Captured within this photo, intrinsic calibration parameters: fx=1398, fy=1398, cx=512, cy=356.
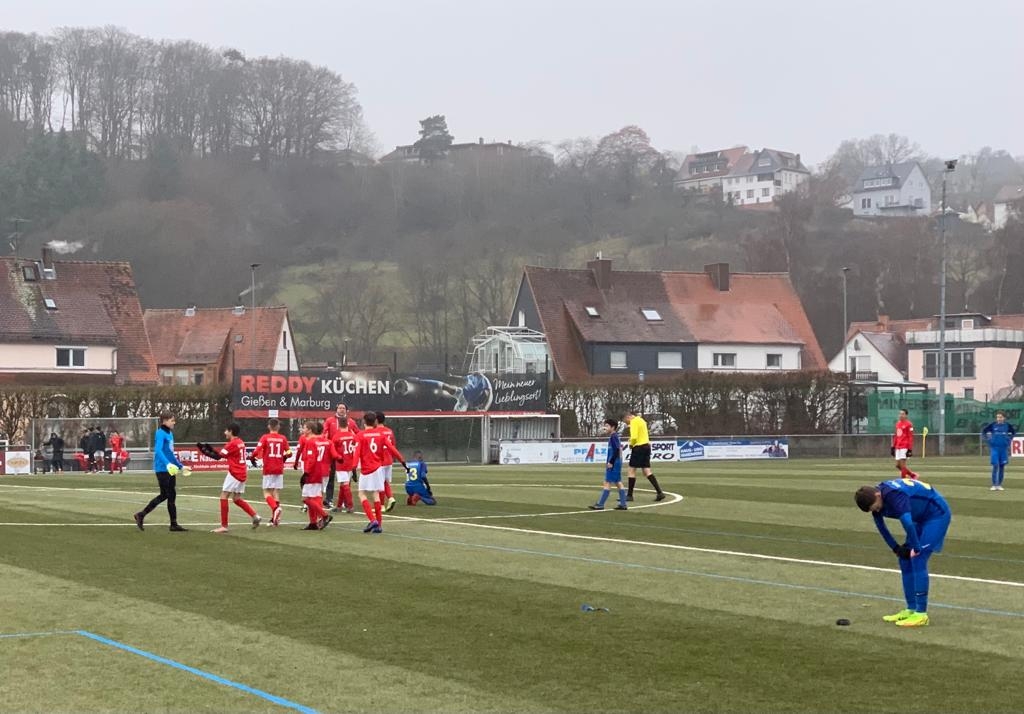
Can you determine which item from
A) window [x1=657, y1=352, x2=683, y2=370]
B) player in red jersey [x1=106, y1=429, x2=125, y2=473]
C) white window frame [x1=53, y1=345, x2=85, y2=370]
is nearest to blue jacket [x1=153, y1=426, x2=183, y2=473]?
player in red jersey [x1=106, y1=429, x2=125, y2=473]

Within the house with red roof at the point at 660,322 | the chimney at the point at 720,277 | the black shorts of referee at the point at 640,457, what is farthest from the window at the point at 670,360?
the black shorts of referee at the point at 640,457

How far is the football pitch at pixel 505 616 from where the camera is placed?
401 inches

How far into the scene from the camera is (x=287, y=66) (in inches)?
5674

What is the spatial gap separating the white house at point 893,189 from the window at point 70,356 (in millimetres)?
137447

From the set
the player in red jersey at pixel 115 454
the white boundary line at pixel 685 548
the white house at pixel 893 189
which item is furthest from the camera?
the white house at pixel 893 189

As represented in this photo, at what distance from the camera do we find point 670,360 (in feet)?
281

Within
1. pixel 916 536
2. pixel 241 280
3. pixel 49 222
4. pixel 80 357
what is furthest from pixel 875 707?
pixel 49 222

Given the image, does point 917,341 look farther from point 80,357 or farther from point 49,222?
point 49,222

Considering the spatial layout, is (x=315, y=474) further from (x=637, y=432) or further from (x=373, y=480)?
(x=637, y=432)

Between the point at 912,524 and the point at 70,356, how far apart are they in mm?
70587

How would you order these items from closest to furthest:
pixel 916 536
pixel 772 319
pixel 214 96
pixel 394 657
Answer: pixel 394 657 → pixel 916 536 → pixel 772 319 → pixel 214 96

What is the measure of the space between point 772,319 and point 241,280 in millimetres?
51841

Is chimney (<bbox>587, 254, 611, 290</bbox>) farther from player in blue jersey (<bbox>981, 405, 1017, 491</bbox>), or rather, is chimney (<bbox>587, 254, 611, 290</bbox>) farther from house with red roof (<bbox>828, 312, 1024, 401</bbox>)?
player in blue jersey (<bbox>981, 405, 1017, 491</bbox>)

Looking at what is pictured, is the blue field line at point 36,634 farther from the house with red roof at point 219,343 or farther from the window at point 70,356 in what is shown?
the house with red roof at point 219,343
